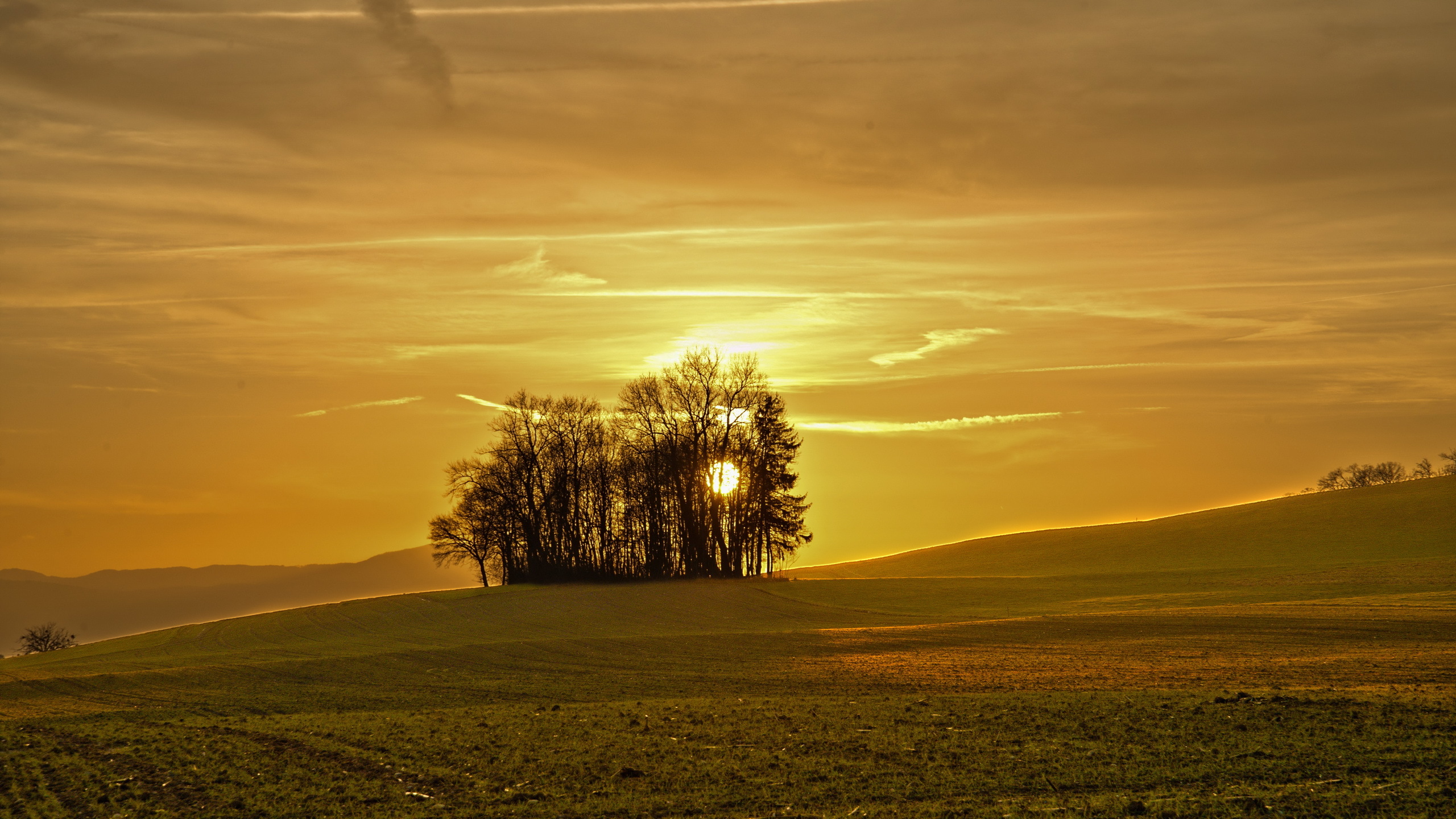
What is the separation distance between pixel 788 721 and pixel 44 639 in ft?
324

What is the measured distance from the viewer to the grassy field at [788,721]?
44.6ft

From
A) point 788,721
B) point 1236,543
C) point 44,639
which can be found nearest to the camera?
point 788,721

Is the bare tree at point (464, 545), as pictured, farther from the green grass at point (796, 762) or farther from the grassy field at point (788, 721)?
the green grass at point (796, 762)

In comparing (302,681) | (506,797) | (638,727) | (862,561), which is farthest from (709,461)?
(506,797)

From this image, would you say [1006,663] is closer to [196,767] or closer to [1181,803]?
[1181,803]

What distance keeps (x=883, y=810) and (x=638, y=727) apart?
7672mm

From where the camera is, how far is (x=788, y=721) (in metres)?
19.5

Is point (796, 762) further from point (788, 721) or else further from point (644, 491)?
point (644, 491)

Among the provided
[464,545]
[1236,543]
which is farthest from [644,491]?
[1236,543]

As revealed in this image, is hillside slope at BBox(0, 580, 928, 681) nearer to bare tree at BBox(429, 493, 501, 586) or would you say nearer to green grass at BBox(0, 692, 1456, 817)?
bare tree at BBox(429, 493, 501, 586)

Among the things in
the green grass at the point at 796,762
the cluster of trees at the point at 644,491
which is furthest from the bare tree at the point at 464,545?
the green grass at the point at 796,762

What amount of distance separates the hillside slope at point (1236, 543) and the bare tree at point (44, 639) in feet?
213

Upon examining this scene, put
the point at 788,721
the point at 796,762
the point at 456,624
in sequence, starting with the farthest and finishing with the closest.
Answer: the point at 456,624 < the point at 788,721 < the point at 796,762

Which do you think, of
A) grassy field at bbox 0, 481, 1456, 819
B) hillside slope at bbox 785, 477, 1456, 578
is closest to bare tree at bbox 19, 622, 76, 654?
grassy field at bbox 0, 481, 1456, 819
